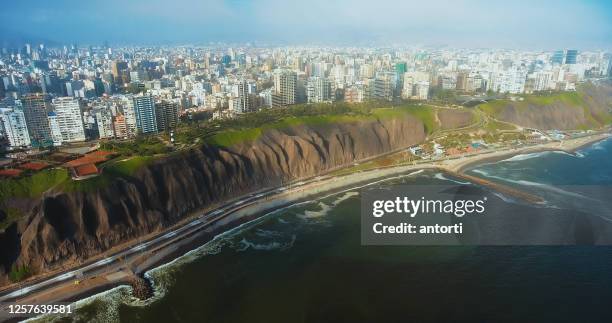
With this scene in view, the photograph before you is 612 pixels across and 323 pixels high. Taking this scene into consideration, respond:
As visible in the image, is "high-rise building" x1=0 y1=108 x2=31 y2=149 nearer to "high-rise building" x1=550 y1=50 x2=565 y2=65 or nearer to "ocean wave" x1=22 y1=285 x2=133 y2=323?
"ocean wave" x1=22 y1=285 x2=133 y2=323

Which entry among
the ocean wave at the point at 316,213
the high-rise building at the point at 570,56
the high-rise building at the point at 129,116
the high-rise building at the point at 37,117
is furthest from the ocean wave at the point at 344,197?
the high-rise building at the point at 570,56

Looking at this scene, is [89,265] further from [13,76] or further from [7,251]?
[13,76]

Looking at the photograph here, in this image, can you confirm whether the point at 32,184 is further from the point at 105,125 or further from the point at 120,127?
the point at 120,127

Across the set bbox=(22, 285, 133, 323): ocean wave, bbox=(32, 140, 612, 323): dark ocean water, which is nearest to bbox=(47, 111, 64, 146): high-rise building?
bbox=(32, 140, 612, 323): dark ocean water

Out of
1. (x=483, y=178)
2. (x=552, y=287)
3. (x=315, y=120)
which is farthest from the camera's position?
(x=315, y=120)

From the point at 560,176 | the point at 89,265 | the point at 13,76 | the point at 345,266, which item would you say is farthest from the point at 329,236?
the point at 13,76

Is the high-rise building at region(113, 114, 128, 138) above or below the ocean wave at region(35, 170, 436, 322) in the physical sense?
above
